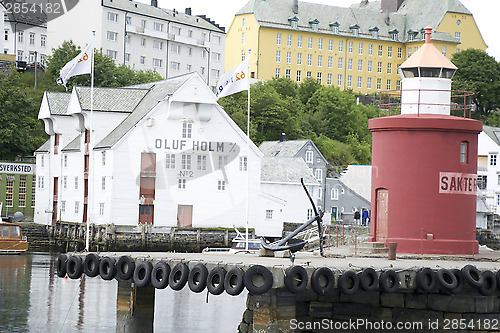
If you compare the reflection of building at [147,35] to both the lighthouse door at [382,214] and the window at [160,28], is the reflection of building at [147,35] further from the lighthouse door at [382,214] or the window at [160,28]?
the lighthouse door at [382,214]

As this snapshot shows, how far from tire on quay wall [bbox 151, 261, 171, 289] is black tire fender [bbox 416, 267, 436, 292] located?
19.0ft

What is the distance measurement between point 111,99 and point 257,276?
46.5 m

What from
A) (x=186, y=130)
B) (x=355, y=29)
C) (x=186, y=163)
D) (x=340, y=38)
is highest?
(x=355, y=29)

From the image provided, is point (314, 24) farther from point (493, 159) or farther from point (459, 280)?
point (459, 280)

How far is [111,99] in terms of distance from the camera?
211ft

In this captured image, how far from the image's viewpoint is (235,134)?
62.9 meters

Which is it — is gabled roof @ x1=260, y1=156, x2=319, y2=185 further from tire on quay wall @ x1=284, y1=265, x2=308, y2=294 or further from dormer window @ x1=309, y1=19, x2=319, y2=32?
dormer window @ x1=309, y1=19, x2=319, y2=32

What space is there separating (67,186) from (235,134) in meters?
13.1

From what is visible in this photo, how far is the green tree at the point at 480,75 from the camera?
108m

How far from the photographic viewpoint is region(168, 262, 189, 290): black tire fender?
21.1 meters

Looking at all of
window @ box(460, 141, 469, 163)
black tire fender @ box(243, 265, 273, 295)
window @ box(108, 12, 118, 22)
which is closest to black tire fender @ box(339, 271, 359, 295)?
black tire fender @ box(243, 265, 273, 295)

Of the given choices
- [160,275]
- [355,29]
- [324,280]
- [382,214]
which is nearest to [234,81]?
[382,214]

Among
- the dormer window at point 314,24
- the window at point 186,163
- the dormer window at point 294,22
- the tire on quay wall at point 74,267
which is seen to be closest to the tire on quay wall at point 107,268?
the tire on quay wall at point 74,267

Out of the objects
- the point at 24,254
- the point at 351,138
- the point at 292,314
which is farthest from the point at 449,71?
the point at 351,138
